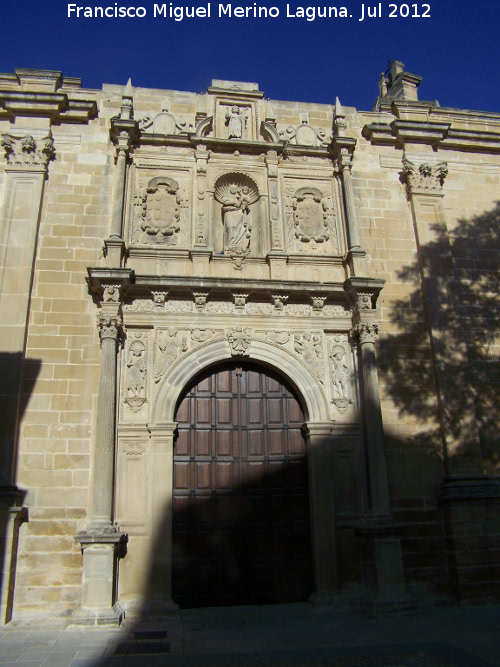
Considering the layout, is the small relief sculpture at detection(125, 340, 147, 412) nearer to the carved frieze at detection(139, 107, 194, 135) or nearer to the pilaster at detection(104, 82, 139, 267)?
the pilaster at detection(104, 82, 139, 267)

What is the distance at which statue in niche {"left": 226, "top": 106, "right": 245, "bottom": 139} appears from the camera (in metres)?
9.81

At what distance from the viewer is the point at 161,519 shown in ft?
24.7

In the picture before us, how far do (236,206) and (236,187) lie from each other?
39 cm

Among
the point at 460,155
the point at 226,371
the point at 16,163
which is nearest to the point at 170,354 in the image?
the point at 226,371

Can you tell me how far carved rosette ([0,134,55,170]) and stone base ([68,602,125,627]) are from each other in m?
6.47

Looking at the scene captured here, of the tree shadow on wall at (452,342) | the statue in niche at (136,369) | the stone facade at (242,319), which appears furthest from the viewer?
the tree shadow on wall at (452,342)

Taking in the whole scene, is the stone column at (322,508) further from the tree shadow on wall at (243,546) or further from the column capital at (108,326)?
the column capital at (108,326)

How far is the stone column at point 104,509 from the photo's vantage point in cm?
679

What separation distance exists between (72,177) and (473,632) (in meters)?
8.46

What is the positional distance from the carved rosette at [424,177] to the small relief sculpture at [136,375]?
213 inches

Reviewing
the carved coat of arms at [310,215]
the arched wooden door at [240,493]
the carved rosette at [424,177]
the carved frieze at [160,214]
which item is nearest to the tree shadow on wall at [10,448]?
the arched wooden door at [240,493]

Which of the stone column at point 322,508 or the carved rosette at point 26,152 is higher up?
the carved rosette at point 26,152

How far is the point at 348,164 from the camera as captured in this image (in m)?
9.71

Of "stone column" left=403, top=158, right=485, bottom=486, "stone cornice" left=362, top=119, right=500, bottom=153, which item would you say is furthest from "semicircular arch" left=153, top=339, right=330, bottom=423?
"stone cornice" left=362, top=119, right=500, bottom=153
